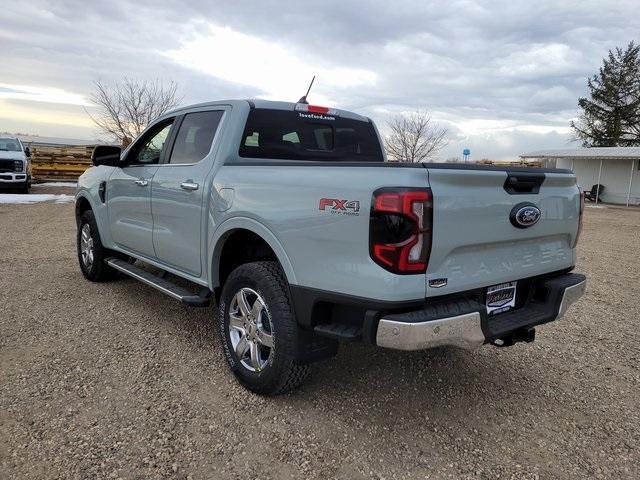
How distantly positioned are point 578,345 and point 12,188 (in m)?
19.3

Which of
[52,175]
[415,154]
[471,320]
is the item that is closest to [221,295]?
[471,320]

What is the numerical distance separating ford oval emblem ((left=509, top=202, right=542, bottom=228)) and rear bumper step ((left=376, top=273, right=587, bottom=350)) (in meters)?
0.52

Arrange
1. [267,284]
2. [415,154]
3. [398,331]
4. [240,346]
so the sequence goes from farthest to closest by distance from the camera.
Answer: [415,154], [240,346], [267,284], [398,331]

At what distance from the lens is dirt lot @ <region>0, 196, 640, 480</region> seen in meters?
2.59

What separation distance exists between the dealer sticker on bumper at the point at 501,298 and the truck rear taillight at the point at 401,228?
2.22 feet

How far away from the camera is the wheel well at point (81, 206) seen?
5.91 meters

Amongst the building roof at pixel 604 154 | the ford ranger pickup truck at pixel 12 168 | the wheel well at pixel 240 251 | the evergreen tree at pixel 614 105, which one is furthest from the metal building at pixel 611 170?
the wheel well at pixel 240 251

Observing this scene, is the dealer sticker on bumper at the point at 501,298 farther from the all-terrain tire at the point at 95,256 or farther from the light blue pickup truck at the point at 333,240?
the all-terrain tire at the point at 95,256

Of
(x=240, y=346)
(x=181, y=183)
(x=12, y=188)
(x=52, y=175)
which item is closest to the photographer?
(x=240, y=346)

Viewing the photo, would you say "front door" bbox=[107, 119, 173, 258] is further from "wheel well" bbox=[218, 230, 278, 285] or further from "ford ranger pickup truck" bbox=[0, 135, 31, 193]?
"ford ranger pickup truck" bbox=[0, 135, 31, 193]

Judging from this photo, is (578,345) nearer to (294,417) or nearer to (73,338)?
(294,417)

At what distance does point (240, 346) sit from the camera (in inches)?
131

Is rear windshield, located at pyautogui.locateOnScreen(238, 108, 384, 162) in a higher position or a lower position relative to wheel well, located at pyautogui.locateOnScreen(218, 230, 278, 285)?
higher

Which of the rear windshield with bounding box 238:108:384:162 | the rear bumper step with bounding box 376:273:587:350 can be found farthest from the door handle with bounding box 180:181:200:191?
the rear bumper step with bounding box 376:273:587:350
